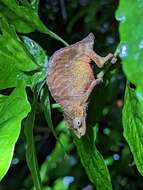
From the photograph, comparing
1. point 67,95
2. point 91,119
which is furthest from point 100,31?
point 67,95

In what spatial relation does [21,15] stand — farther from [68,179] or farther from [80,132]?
[68,179]

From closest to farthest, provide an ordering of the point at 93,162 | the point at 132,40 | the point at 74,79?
the point at 132,40 < the point at 74,79 < the point at 93,162

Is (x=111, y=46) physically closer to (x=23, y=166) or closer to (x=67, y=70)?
(x=23, y=166)

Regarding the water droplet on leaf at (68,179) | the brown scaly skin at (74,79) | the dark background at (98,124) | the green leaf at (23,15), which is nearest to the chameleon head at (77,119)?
the brown scaly skin at (74,79)

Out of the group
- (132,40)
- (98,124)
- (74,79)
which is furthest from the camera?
(98,124)

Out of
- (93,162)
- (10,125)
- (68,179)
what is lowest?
(68,179)

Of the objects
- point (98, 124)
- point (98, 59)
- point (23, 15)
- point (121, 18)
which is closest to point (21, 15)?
point (23, 15)

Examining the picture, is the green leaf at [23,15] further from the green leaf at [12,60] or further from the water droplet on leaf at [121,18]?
the water droplet on leaf at [121,18]

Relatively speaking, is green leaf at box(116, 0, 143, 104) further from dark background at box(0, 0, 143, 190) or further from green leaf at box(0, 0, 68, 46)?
dark background at box(0, 0, 143, 190)
